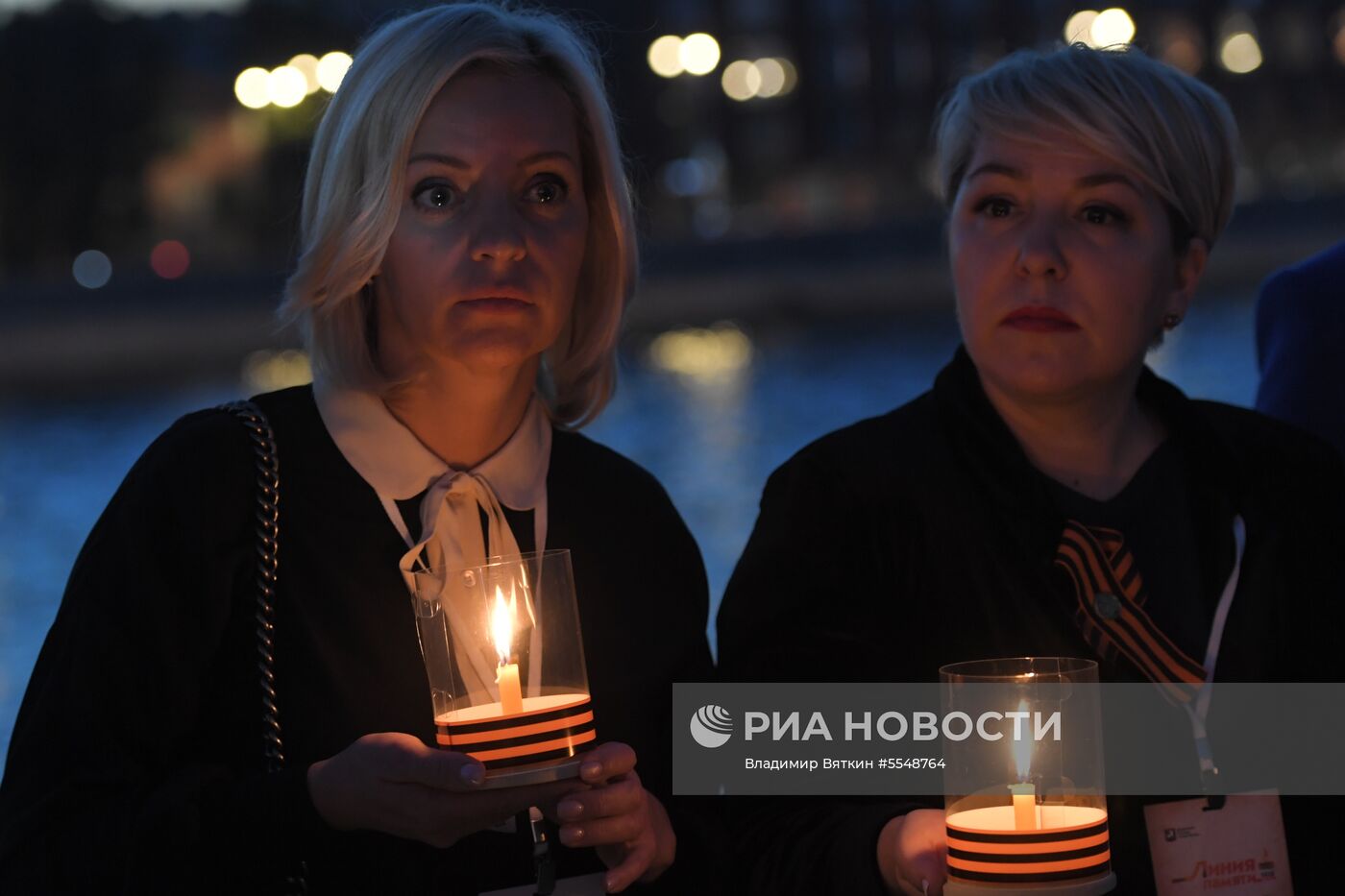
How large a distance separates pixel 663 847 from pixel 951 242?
1070 millimetres

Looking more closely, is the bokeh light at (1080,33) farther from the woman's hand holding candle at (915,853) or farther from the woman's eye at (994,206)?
the woman's hand holding candle at (915,853)

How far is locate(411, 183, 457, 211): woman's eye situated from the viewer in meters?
2.62

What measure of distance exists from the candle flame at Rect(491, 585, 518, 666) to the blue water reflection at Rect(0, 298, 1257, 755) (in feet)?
18.3

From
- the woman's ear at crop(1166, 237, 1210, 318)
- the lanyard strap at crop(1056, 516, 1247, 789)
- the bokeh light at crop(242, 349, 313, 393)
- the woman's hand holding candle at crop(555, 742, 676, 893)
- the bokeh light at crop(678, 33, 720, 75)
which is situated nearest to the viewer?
the woman's hand holding candle at crop(555, 742, 676, 893)

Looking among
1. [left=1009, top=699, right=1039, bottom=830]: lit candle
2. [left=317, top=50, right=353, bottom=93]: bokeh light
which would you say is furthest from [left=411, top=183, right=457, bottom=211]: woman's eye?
[left=1009, top=699, right=1039, bottom=830]: lit candle

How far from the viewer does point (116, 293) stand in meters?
33.1

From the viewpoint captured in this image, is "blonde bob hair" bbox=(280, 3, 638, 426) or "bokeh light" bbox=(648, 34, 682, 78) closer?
"blonde bob hair" bbox=(280, 3, 638, 426)

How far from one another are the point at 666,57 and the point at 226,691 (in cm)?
7043

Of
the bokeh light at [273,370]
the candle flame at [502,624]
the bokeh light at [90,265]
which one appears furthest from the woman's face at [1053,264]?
the bokeh light at [90,265]

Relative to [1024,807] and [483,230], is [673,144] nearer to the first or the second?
[483,230]

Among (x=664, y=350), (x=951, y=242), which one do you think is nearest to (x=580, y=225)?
(x=951, y=242)

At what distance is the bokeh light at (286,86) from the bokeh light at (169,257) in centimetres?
505

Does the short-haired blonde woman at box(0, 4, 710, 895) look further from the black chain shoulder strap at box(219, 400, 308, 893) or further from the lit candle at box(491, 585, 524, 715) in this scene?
the lit candle at box(491, 585, 524, 715)

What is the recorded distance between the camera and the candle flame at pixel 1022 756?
2.02 m
